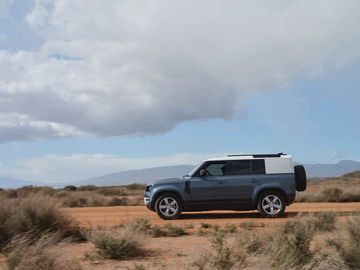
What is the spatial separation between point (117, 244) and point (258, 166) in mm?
7321

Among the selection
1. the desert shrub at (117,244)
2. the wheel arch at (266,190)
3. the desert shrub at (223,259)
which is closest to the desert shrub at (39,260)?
the desert shrub at (117,244)

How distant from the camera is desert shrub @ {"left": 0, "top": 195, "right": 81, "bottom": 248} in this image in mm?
8992

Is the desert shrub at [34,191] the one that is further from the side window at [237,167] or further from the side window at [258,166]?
the side window at [258,166]

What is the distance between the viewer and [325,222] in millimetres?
10297

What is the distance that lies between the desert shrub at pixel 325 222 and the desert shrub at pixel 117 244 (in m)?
4.19

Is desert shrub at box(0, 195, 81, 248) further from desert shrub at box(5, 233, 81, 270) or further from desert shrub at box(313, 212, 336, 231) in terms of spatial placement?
desert shrub at box(313, 212, 336, 231)

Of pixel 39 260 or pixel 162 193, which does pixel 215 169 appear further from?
pixel 39 260

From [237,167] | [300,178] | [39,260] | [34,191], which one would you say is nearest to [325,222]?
[300,178]

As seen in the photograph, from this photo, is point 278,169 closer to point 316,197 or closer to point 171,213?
point 171,213

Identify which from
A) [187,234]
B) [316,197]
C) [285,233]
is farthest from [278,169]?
[316,197]

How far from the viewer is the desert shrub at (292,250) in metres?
5.59

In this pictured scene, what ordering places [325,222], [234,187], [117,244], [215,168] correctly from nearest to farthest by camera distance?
[117,244] → [325,222] → [234,187] → [215,168]

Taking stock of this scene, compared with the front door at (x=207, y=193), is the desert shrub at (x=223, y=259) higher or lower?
lower

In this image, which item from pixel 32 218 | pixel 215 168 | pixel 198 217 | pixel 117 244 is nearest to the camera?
pixel 117 244
